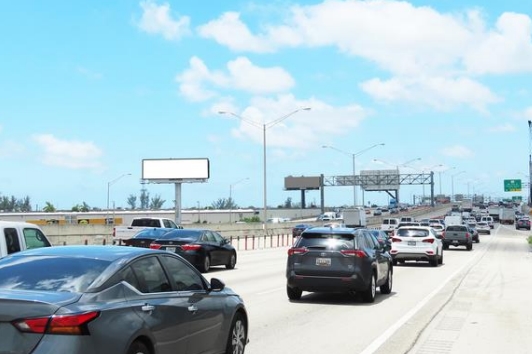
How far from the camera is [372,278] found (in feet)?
49.1

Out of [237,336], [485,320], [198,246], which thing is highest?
[198,246]

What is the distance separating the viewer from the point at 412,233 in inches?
1097

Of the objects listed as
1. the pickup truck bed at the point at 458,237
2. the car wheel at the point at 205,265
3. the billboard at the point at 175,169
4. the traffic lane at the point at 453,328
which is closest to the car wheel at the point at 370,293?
the traffic lane at the point at 453,328

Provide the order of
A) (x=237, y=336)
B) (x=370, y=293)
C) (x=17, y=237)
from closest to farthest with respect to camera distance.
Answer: (x=237, y=336) < (x=17, y=237) < (x=370, y=293)

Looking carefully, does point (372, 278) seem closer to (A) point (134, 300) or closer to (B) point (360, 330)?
(B) point (360, 330)

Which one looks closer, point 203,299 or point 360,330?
point 203,299

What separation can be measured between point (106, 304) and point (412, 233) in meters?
23.6

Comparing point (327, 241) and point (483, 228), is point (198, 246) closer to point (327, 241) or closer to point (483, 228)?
point (327, 241)

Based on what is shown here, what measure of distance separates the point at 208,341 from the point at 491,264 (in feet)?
79.9

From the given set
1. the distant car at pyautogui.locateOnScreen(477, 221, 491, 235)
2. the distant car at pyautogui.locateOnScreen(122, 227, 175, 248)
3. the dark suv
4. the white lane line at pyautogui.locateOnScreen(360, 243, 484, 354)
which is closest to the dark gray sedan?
the white lane line at pyautogui.locateOnScreen(360, 243, 484, 354)

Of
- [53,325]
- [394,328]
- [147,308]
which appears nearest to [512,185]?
[394,328]

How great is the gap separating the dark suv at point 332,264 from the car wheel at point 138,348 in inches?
362

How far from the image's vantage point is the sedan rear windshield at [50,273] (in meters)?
5.51

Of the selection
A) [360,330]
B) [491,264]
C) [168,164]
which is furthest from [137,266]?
[168,164]
